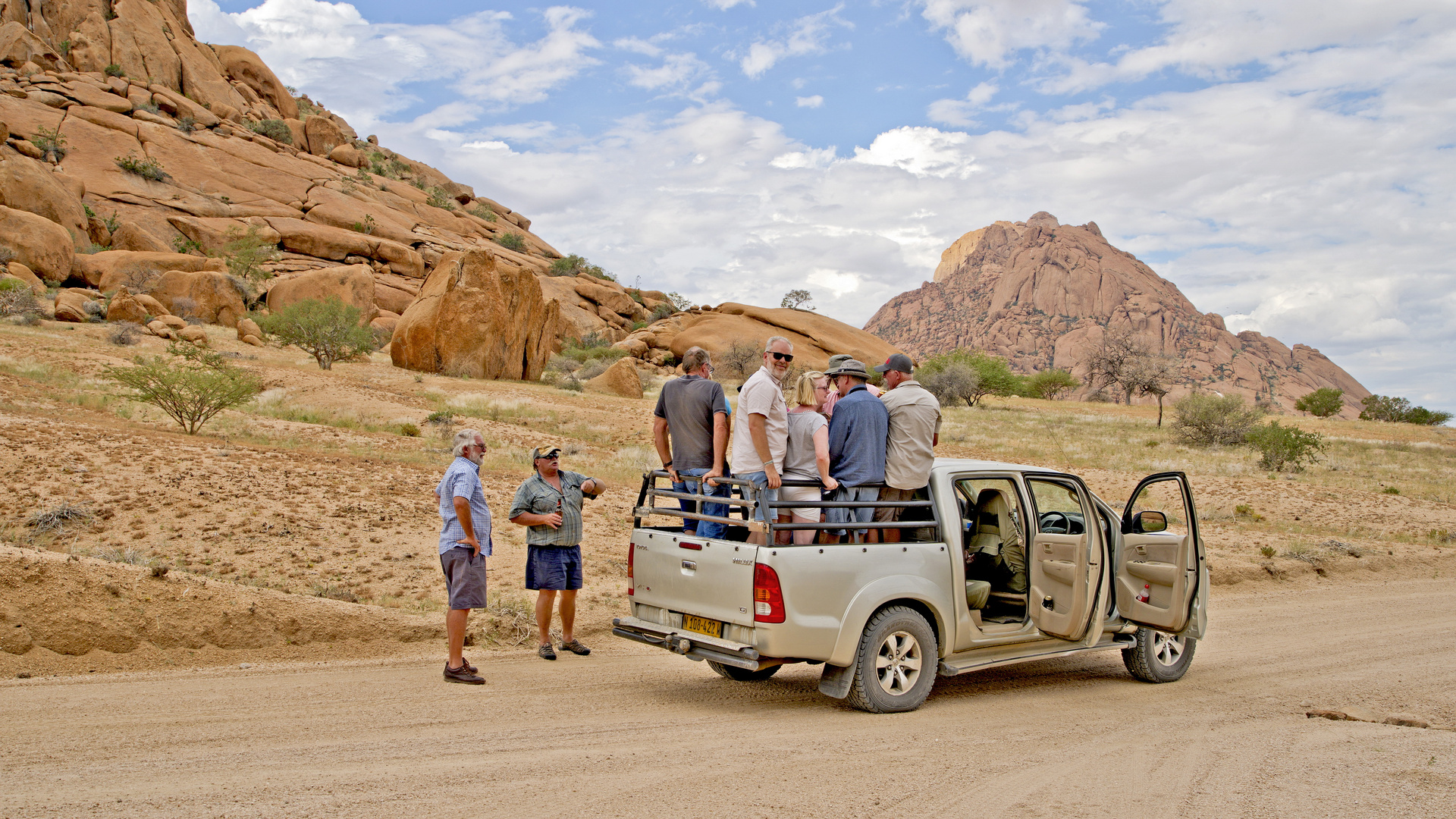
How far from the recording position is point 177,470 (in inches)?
453

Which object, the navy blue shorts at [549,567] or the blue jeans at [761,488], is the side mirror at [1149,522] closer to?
the blue jeans at [761,488]

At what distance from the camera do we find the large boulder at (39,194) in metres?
41.4

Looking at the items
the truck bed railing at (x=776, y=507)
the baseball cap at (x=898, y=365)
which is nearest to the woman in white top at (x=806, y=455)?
the truck bed railing at (x=776, y=507)

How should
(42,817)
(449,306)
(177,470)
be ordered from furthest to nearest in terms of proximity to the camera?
(449,306), (177,470), (42,817)

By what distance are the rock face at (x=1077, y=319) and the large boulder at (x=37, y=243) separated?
109691mm

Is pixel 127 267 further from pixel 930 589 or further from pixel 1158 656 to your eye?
pixel 1158 656

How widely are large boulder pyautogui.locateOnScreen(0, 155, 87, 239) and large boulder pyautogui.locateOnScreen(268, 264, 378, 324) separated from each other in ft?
31.6

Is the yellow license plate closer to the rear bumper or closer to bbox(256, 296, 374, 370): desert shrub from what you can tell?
the rear bumper

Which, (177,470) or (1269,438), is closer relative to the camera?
(177,470)

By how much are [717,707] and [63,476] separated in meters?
9.16

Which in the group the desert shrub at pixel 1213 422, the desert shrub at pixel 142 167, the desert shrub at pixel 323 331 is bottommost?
the desert shrub at pixel 1213 422

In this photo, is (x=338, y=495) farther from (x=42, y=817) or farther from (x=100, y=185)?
(x=100, y=185)

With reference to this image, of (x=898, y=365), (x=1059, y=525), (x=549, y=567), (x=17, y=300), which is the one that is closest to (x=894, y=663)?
(x=1059, y=525)

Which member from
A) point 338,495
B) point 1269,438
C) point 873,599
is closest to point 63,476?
point 338,495
